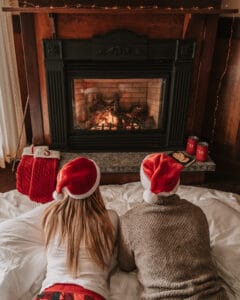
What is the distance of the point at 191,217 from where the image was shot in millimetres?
1054

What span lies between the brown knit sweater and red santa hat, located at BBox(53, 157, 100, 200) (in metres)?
0.19

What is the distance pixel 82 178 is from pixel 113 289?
1.37 ft

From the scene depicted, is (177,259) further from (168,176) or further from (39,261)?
(39,261)

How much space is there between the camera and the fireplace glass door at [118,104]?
7.57 ft

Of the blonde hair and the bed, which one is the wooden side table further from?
the blonde hair

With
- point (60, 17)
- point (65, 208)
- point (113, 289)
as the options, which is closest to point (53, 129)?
point (60, 17)

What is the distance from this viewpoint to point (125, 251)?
1109mm

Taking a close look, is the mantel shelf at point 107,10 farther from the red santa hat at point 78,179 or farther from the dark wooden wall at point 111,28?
the red santa hat at point 78,179

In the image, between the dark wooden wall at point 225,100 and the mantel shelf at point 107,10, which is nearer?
the mantel shelf at point 107,10

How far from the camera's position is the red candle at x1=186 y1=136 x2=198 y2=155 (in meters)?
2.33

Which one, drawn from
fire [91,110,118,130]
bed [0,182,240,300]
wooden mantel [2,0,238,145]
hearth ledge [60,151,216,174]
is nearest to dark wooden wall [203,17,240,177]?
wooden mantel [2,0,238,145]

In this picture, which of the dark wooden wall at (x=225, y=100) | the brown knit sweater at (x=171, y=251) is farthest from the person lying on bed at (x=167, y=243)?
the dark wooden wall at (x=225, y=100)

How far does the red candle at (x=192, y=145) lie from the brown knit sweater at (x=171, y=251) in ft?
4.24

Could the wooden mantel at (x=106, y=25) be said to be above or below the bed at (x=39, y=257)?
above
